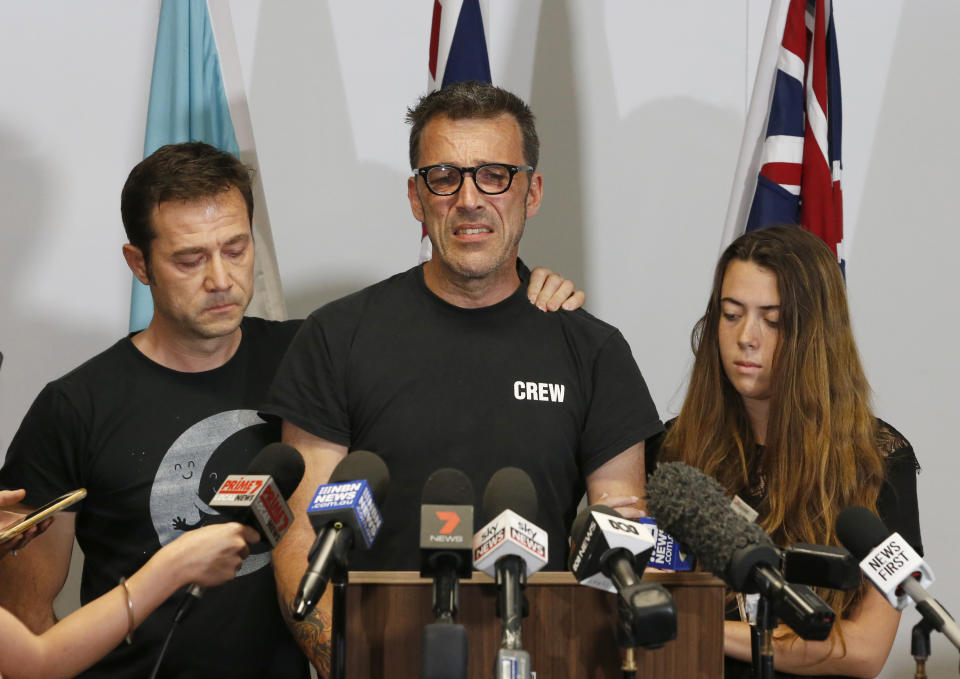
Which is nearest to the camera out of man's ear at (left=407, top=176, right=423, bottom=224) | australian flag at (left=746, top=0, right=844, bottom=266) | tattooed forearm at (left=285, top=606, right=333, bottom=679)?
tattooed forearm at (left=285, top=606, right=333, bottom=679)

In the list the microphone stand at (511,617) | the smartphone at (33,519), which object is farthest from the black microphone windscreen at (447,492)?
the smartphone at (33,519)

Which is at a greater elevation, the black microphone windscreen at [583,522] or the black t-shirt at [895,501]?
the black microphone windscreen at [583,522]

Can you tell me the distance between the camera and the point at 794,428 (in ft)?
8.18

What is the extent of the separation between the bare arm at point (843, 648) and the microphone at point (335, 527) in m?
1.17

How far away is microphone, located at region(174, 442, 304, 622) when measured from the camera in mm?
1576

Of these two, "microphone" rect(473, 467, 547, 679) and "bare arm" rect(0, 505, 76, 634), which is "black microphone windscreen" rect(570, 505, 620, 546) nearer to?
"microphone" rect(473, 467, 547, 679)

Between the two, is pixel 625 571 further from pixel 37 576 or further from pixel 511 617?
pixel 37 576

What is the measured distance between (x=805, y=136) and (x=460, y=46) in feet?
3.87

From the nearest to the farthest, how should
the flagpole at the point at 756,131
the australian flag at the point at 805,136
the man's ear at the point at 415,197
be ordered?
the man's ear at the point at 415,197 < the australian flag at the point at 805,136 < the flagpole at the point at 756,131

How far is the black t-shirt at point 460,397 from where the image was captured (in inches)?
92.6

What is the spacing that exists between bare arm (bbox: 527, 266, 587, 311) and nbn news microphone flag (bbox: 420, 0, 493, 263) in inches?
32.9

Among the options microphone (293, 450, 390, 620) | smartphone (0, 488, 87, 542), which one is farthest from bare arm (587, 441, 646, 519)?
smartphone (0, 488, 87, 542)

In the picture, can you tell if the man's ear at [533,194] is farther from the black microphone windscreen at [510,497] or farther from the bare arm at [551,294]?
the black microphone windscreen at [510,497]

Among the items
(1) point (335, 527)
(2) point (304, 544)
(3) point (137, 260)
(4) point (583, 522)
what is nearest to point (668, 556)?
(4) point (583, 522)
